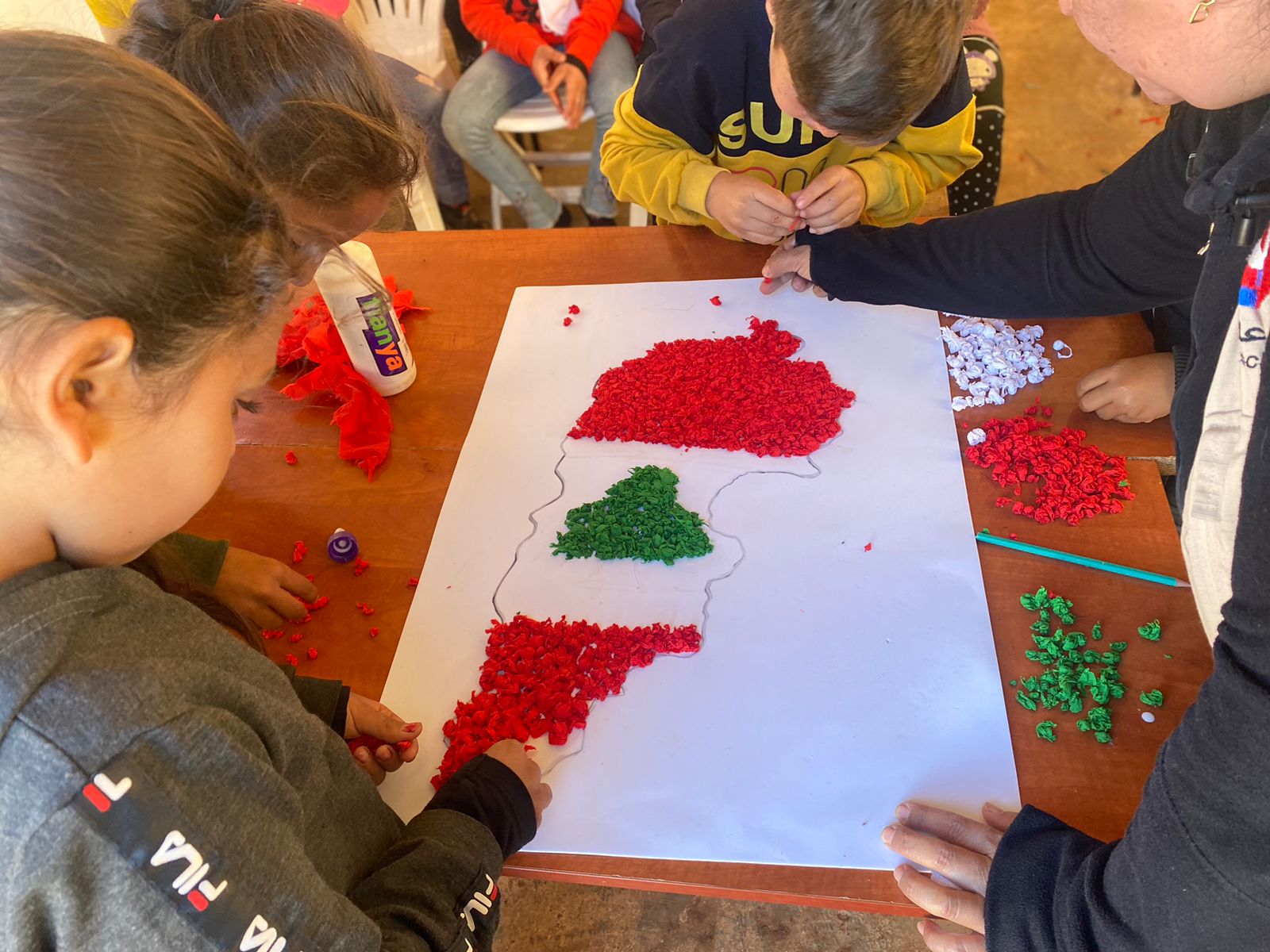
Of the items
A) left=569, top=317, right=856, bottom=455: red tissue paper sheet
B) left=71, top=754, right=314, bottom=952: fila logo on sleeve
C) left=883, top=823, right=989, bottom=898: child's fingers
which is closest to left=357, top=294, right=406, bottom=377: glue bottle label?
left=569, top=317, right=856, bottom=455: red tissue paper sheet

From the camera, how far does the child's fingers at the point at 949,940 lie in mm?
590

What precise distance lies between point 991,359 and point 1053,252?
0.12 metres

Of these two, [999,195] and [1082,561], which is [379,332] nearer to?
[1082,561]

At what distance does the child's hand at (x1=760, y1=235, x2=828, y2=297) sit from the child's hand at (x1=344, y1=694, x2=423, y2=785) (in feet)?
2.11

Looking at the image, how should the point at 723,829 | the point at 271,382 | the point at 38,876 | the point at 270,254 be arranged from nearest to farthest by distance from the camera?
the point at 38,876 → the point at 270,254 → the point at 723,829 → the point at 271,382

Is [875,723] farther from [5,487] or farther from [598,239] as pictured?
[598,239]

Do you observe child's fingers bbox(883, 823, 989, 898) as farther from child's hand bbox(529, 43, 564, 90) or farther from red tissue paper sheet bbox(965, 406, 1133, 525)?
child's hand bbox(529, 43, 564, 90)

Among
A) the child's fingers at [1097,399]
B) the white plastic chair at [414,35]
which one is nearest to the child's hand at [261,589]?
the child's fingers at [1097,399]

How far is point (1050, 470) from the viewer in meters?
0.80

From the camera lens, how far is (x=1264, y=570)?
449mm

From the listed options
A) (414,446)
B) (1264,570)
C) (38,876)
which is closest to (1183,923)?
(1264,570)

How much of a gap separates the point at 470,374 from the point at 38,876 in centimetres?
69

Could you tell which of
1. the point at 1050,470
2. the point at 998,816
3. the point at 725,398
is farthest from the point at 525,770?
the point at 1050,470

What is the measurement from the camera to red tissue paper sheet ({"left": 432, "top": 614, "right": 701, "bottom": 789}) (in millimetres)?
701
